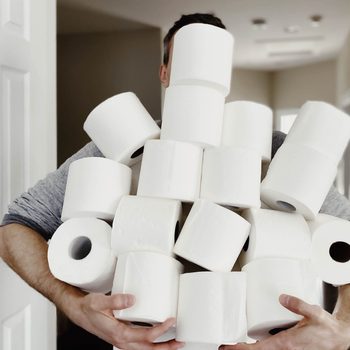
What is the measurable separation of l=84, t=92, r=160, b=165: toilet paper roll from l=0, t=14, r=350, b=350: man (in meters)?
0.18

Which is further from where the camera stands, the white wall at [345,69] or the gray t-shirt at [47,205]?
the white wall at [345,69]

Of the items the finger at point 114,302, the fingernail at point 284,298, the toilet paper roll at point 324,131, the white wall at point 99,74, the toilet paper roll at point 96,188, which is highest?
the white wall at point 99,74

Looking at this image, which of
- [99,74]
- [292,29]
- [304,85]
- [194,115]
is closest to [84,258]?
[194,115]

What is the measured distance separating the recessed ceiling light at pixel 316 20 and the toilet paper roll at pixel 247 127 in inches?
158

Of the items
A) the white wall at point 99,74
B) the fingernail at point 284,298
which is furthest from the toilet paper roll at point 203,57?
the white wall at point 99,74

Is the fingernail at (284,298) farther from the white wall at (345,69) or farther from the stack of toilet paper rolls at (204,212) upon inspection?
the white wall at (345,69)

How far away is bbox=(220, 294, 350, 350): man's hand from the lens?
30.5 inches

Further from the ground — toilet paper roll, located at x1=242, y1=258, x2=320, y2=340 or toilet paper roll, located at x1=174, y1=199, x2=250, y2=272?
toilet paper roll, located at x1=174, y1=199, x2=250, y2=272

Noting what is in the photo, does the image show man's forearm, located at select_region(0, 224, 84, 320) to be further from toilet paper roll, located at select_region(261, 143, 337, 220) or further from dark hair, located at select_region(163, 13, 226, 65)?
dark hair, located at select_region(163, 13, 226, 65)

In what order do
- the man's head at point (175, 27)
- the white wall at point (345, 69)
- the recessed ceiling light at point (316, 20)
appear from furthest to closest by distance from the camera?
the white wall at point (345, 69) → the recessed ceiling light at point (316, 20) → the man's head at point (175, 27)

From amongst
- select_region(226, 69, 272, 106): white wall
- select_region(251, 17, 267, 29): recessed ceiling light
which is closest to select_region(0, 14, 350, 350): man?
select_region(251, 17, 267, 29): recessed ceiling light

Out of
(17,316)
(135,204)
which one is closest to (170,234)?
(135,204)

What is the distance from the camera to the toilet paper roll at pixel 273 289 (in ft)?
2.64

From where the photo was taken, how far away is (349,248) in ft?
3.07
